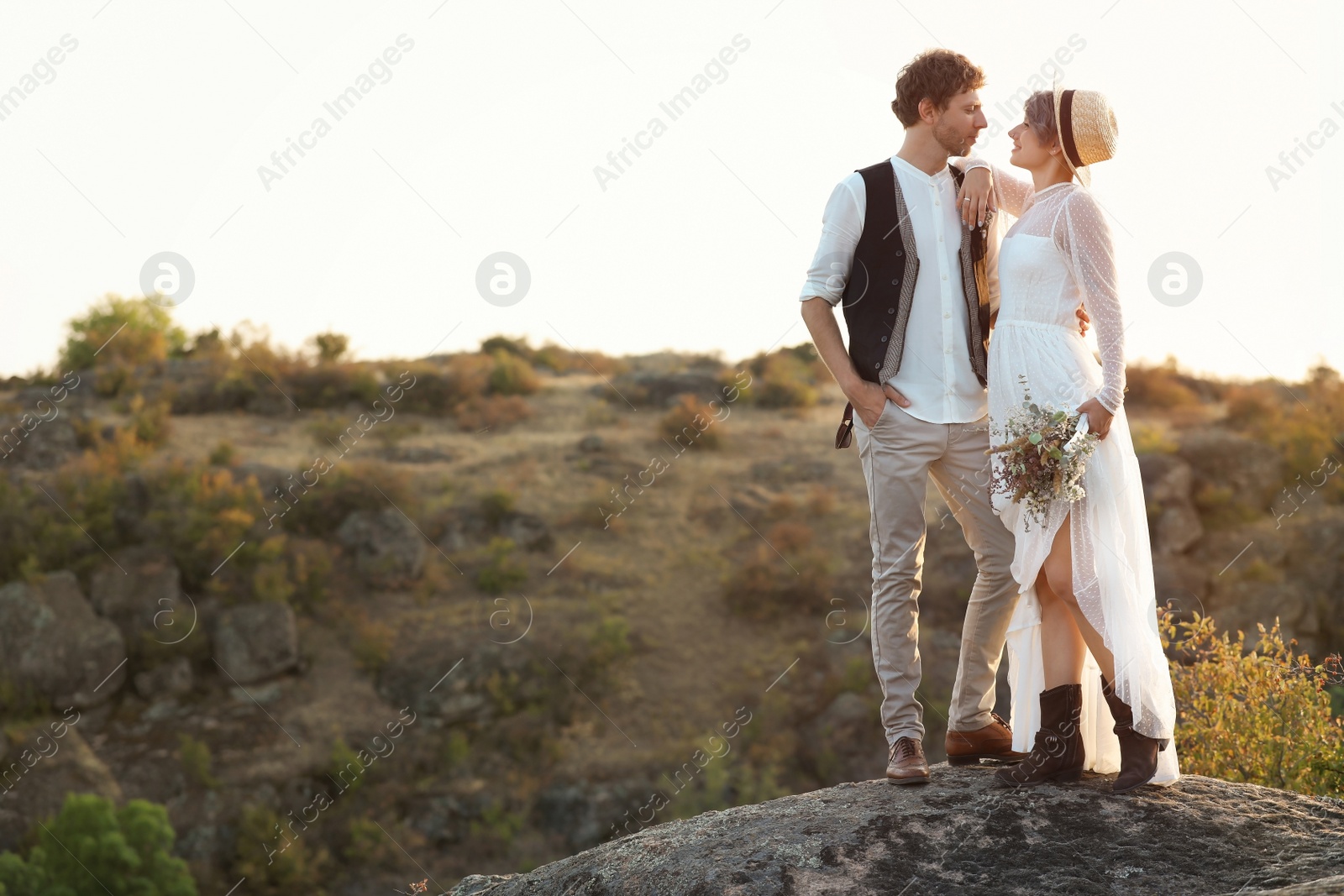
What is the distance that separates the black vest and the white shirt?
0.08ft

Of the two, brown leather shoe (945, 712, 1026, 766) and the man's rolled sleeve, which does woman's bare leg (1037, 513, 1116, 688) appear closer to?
brown leather shoe (945, 712, 1026, 766)

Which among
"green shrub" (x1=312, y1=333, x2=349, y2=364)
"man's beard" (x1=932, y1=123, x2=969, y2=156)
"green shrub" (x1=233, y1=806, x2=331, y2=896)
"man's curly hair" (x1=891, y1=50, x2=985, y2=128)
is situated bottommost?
"green shrub" (x1=233, y1=806, x2=331, y2=896)

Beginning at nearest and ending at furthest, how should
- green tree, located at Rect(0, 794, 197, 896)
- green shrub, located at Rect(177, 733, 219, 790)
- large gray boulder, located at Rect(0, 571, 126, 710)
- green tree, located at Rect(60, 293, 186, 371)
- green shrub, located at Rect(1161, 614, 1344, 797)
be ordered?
green shrub, located at Rect(1161, 614, 1344, 797)
green tree, located at Rect(0, 794, 197, 896)
green shrub, located at Rect(177, 733, 219, 790)
large gray boulder, located at Rect(0, 571, 126, 710)
green tree, located at Rect(60, 293, 186, 371)

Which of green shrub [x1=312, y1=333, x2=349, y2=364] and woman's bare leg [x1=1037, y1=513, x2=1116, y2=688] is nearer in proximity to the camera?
woman's bare leg [x1=1037, y1=513, x2=1116, y2=688]

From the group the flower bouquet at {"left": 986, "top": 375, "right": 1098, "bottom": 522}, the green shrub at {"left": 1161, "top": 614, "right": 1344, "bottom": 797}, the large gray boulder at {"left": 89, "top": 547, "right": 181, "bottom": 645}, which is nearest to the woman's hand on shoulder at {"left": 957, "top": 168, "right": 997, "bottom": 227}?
the flower bouquet at {"left": 986, "top": 375, "right": 1098, "bottom": 522}

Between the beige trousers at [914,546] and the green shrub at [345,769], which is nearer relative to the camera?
the beige trousers at [914,546]

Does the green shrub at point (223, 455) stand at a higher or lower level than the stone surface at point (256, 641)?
higher

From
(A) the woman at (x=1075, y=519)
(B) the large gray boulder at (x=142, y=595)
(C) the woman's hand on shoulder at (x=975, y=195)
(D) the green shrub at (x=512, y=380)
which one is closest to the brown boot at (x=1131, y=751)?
(A) the woman at (x=1075, y=519)

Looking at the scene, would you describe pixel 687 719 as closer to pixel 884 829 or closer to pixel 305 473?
pixel 305 473

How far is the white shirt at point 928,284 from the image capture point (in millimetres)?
3959

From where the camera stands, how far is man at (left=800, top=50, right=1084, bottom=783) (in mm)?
3920

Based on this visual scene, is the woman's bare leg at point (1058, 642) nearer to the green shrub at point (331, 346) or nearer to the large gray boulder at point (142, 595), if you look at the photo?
the large gray boulder at point (142, 595)

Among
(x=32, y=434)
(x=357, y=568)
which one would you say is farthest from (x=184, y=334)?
(x=357, y=568)

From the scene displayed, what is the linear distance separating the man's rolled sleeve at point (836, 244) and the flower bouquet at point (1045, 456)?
0.88m
